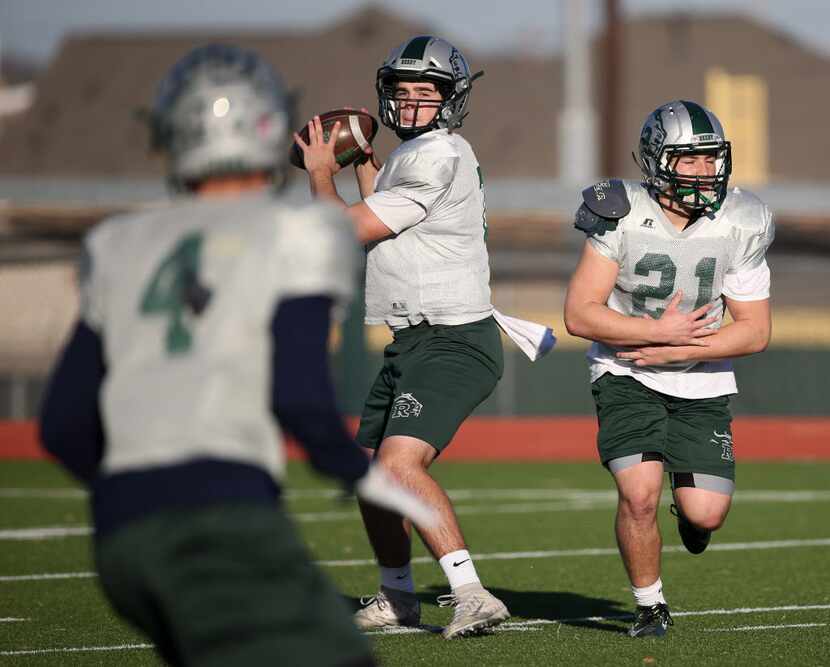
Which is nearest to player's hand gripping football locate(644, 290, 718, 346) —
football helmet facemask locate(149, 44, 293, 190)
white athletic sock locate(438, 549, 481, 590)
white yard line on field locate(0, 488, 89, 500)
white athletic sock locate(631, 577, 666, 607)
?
white athletic sock locate(631, 577, 666, 607)

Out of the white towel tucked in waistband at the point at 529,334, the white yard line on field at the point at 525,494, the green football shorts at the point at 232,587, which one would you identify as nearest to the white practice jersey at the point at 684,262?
the white towel tucked in waistband at the point at 529,334

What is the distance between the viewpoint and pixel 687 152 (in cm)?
580

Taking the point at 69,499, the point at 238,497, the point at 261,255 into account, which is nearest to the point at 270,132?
the point at 261,255

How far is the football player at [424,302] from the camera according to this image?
564 centimetres

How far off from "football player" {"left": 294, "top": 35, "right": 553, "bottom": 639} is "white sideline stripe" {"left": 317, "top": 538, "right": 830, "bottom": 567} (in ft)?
6.59

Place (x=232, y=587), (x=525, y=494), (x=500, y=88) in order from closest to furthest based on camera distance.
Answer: (x=232, y=587), (x=525, y=494), (x=500, y=88)

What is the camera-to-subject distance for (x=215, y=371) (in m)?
2.86

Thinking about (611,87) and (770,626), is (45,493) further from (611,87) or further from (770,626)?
(611,87)

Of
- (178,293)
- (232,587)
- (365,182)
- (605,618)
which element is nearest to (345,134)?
(365,182)

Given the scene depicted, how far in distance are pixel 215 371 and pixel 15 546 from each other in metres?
6.20

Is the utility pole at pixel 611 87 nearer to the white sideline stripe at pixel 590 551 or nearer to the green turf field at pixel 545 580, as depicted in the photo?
the green turf field at pixel 545 580

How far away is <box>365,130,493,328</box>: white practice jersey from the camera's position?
5.70 metres

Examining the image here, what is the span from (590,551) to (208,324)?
5.78 meters

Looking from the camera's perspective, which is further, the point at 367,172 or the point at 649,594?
the point at 367,172
